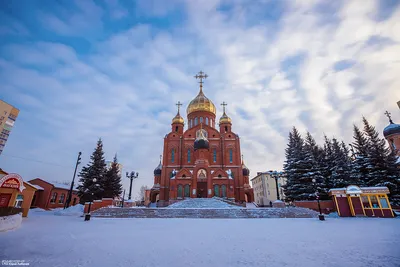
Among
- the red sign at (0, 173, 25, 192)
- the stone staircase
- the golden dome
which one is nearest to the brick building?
the stone staircase

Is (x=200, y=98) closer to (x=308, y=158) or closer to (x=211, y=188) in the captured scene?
(x=211, y=188)

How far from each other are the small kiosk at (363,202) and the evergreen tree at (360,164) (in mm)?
4701

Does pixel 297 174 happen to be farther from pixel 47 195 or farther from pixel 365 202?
pixel 47 195

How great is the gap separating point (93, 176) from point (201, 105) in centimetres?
2242

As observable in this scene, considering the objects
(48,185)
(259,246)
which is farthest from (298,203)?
(48,185)

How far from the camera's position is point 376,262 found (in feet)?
13.0

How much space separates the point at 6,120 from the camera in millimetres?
29391

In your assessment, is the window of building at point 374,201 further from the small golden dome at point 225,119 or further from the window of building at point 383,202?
the small golden dome at point 225,119

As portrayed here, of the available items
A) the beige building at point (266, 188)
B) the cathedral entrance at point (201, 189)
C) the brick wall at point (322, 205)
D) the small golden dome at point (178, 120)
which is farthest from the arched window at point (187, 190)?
the beige building at point (266, 188)

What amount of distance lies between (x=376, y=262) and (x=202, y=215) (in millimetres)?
13404

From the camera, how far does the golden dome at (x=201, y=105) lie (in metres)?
38.8

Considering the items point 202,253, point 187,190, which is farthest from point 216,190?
point 202,253

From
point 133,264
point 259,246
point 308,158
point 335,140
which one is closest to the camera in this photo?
point 133,264

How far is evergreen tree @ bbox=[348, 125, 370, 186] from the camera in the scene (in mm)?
20641
